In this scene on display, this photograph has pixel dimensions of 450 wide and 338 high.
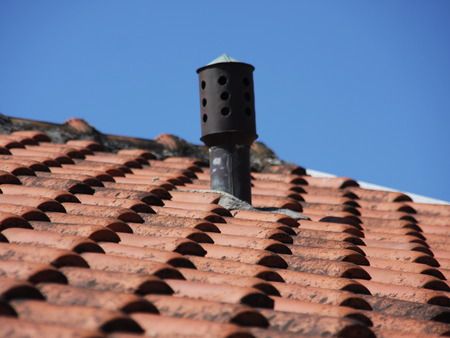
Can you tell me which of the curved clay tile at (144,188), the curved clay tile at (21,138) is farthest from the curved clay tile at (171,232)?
the curved clay tile at (21,138)

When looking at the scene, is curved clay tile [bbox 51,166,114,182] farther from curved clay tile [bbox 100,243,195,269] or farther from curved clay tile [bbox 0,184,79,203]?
curved clay tile [bbox 100,243,195,269]

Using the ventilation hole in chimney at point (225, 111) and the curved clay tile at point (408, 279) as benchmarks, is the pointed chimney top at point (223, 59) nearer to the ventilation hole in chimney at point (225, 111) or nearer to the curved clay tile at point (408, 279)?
the ventilation hole in chimney at point (225, 111)

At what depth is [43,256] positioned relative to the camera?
295 cm

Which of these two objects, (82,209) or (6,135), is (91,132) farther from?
(82,209)

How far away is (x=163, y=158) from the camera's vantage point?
632 centimetres

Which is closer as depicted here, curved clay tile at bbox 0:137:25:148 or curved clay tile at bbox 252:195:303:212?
curved clay tile at bbox 252:195:303:212

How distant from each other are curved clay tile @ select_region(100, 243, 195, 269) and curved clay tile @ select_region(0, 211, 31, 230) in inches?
14.6

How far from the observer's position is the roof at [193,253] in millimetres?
2580

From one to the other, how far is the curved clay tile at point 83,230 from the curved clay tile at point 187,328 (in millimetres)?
981

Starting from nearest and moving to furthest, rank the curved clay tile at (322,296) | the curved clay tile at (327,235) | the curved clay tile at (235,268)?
the curved clay tile at (322,296)
the curved clay tile at (235,268)
the curved clay tile at (327,235)

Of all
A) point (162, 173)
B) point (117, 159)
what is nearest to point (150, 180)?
point (162, 173)

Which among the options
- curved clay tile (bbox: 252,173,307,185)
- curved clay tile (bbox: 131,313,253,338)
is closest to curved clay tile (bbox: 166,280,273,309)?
curved clay tile (bbox: 131,313,253,338)

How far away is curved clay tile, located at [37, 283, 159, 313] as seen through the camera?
255 cm

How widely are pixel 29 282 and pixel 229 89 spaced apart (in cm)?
244
